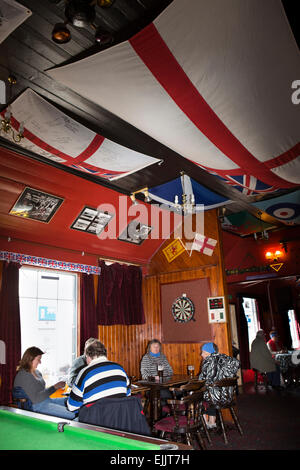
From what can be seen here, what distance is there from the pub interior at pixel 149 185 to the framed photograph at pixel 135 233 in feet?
0.09

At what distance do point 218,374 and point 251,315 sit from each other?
7.91m

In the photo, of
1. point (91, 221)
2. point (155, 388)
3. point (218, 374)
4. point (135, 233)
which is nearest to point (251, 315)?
point (135, 233)

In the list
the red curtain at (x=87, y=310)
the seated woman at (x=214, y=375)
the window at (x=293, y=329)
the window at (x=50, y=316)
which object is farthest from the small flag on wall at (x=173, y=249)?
the window at (x=293, y=329)

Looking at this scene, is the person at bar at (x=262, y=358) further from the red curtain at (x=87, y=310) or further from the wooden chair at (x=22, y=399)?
the wooden chair at (x=22, y=399)

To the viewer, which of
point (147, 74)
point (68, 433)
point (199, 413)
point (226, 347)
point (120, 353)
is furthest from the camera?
point (120, 353)

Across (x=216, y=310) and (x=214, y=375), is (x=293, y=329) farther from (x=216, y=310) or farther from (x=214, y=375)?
(x=214, y=375)

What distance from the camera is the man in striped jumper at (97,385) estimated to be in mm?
2762

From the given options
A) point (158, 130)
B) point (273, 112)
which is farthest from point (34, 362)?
point (273, 112)

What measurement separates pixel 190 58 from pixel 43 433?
2.68 meters

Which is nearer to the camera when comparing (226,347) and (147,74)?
(147,74)

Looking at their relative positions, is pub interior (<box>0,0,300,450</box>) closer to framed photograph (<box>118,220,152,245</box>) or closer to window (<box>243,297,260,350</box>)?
framed photograph (<box>118,220,152,245</box>)

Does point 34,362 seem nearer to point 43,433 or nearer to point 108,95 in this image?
point 43,433

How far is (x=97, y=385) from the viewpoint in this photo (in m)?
2.78

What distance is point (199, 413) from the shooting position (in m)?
3.95
